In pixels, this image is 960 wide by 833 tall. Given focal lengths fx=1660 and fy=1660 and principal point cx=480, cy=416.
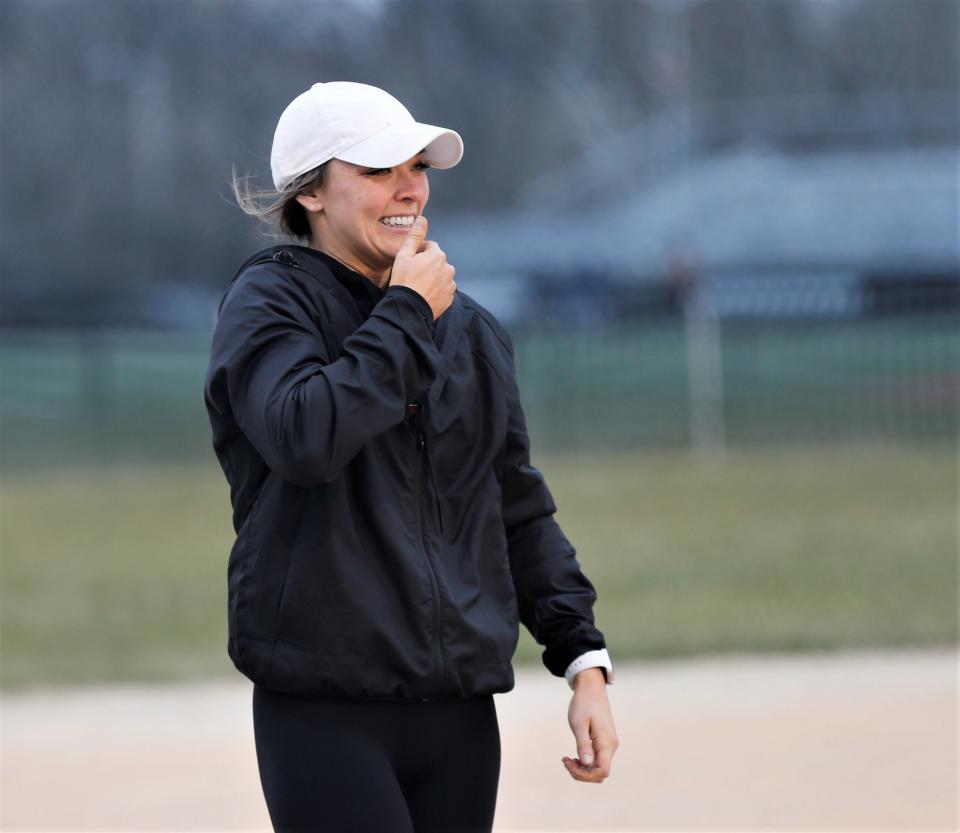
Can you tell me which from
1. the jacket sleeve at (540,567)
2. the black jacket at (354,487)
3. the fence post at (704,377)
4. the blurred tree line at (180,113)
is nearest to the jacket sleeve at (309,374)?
the black jacket at (354,487)

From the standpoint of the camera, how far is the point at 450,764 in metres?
2.64

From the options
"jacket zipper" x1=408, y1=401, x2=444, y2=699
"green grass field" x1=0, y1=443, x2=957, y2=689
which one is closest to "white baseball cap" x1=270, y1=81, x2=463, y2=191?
"jacket zipper" x1=408, y1=401, x2=444, y2=699

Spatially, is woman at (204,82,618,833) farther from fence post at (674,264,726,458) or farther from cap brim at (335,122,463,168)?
fence post at (674,264,726,458)

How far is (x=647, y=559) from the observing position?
10719mm

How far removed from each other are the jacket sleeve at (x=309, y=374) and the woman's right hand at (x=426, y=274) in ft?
0.06

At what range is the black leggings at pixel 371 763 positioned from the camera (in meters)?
2.52

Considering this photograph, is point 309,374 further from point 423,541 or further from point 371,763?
point 371,763

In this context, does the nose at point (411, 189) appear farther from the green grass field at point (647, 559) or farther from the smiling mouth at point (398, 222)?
the green grass field at point (647, 559)

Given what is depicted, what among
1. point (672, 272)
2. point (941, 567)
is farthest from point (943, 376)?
point (941, 567)

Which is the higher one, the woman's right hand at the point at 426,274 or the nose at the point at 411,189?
the nose at the point at 411,189

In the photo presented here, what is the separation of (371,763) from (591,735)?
437mm

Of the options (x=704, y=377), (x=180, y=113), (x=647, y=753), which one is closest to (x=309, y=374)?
(x=647, y=753)

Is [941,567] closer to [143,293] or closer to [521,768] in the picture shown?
[521,768]

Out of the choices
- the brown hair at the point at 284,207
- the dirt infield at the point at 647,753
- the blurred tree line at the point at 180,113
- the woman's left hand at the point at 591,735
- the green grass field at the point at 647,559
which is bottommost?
the green grass field at the point at 647,559
